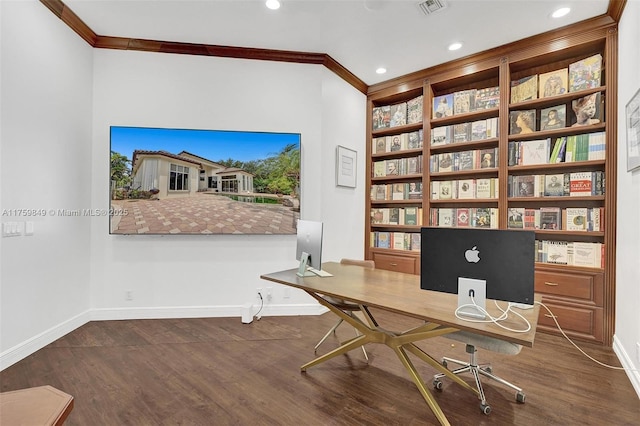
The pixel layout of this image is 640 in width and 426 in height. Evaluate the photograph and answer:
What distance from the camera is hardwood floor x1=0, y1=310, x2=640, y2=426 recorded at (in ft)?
5.36

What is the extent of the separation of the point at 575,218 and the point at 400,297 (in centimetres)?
225

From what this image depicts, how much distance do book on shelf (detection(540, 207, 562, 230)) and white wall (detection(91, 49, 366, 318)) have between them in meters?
2.24

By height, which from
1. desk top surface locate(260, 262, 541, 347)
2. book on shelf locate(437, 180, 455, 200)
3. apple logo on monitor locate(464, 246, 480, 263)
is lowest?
desk top surface locate(260, 262, 541, 347)

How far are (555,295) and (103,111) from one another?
16.2 feet

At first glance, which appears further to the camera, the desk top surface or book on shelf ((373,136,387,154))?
book on shelf ((373,136,387,154))

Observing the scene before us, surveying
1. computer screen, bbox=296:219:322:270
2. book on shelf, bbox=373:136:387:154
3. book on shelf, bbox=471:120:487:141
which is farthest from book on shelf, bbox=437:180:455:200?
computer screen, bbox=296:219:322:270

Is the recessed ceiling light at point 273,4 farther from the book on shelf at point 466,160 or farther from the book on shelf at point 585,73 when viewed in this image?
the book on shelf at point 585,73

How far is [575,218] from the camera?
2.66m

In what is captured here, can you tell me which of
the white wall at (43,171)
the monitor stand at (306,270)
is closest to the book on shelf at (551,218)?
the monitor stand at (306,270)

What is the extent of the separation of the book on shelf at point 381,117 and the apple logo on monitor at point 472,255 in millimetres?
2838

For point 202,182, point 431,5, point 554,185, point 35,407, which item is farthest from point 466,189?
point 35,407

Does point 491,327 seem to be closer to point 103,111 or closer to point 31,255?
point 31,255

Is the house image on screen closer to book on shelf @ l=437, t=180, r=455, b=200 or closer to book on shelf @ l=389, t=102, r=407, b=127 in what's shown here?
book on shelf @ l=389, t=102, r=407, b=127

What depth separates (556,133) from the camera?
9.00 feet
